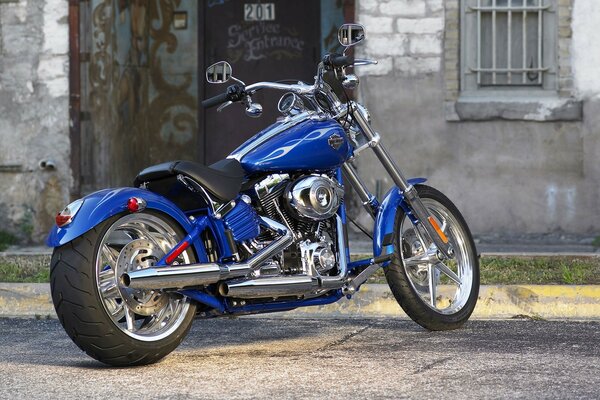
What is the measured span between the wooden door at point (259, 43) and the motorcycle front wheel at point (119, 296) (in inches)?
311

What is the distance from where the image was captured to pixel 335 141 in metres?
6.59

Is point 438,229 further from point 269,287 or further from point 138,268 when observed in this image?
point 138,268

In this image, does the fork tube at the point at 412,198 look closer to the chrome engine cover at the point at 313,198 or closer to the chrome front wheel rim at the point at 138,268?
the chrome engine cover at the point at 313,198

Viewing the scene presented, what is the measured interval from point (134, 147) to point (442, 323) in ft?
23.2

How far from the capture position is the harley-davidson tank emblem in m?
6.56

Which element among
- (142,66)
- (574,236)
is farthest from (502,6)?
(142,66)

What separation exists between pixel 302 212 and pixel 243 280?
491 millimetres

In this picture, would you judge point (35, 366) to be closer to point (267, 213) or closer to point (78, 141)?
point (267, 213)

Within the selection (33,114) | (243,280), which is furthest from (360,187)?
(33,114)

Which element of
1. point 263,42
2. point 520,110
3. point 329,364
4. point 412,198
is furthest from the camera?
point 263,42

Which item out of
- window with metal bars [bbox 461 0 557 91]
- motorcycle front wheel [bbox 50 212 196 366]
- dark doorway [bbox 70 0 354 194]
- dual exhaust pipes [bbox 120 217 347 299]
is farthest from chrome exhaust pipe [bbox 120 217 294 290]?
dark doorway [bbox 70 0 354 194]

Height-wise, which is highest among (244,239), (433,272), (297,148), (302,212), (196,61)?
(196,61)

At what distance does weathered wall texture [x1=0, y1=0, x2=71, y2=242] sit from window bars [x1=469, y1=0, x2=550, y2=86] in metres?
3.83

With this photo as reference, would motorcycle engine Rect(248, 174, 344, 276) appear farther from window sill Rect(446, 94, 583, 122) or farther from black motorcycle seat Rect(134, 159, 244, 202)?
window sill Rect(446, 94, 583, 122)
